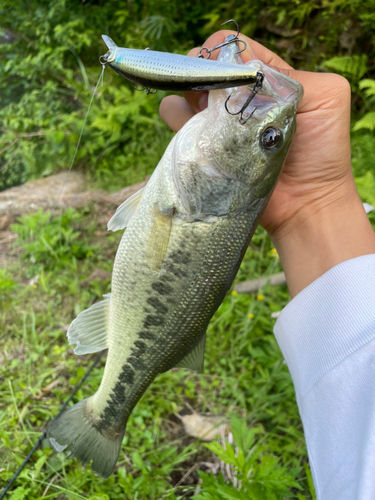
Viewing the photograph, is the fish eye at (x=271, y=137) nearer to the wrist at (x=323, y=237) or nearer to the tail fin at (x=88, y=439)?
the wrist at (x=323, y=237)

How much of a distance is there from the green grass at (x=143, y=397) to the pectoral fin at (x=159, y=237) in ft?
4.70

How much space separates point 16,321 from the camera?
319cm

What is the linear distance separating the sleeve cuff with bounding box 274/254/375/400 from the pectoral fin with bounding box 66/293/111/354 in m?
1.02

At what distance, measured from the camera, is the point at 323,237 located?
1847 mm

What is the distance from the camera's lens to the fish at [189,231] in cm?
141

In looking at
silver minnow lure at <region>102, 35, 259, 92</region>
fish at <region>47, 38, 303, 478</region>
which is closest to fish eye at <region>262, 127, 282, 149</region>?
fish at <region>47, 38, 303, 478</region>

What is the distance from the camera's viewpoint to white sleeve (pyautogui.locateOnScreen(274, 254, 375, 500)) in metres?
1.18

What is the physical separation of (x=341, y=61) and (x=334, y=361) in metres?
4.57

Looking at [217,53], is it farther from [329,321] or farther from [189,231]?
[329,321]

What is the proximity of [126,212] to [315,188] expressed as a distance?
1167 millimetres

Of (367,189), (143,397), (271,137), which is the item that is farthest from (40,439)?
(367,189)

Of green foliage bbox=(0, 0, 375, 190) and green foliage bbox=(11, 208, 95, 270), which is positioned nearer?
green foliage bbox=(11, 208, 95, 270)

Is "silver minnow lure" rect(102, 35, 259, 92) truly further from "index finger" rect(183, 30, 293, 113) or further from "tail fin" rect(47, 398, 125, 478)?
"tail fin" rect(47, 398, 125, 478)

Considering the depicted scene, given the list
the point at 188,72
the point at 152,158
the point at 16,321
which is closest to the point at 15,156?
the point at 152,158
